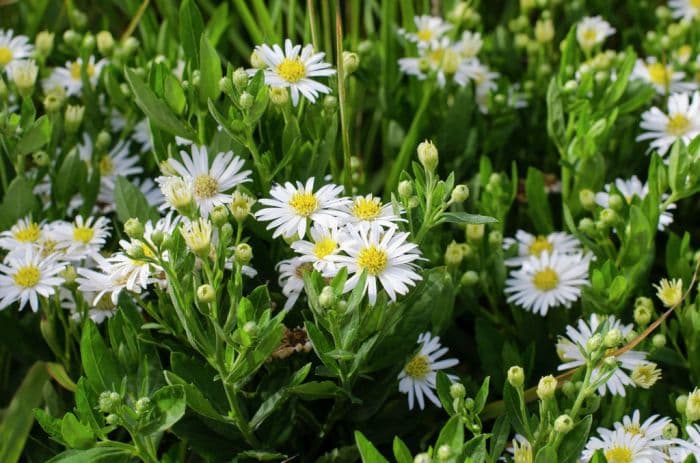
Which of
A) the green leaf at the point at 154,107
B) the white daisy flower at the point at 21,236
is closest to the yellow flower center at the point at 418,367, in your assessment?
the green leaf at the point at 154,107

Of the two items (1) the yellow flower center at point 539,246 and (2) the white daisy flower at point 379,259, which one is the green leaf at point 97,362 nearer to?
(2) the white daisy flower at point 379,259

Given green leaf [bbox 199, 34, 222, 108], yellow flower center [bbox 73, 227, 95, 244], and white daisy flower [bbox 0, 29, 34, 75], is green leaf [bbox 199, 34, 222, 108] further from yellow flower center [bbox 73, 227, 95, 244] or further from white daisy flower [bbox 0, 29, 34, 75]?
white daisy flower [bbox 0, 29, 34, 75]

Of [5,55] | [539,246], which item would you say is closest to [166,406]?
[539,246]

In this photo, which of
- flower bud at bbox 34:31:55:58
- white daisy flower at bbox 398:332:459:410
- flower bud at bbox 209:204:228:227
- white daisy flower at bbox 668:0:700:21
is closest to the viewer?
flower bud at bbox 209:204:228:227

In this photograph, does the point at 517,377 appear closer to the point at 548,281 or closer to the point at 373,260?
the point at 373,260

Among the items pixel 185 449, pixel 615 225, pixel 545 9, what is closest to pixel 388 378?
pixel 185 449

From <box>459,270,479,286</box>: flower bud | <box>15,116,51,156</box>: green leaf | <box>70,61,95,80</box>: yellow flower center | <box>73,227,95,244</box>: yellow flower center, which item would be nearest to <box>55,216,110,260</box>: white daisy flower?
<box>73,227,95,244</box>: yellow flower center

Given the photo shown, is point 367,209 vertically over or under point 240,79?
under
